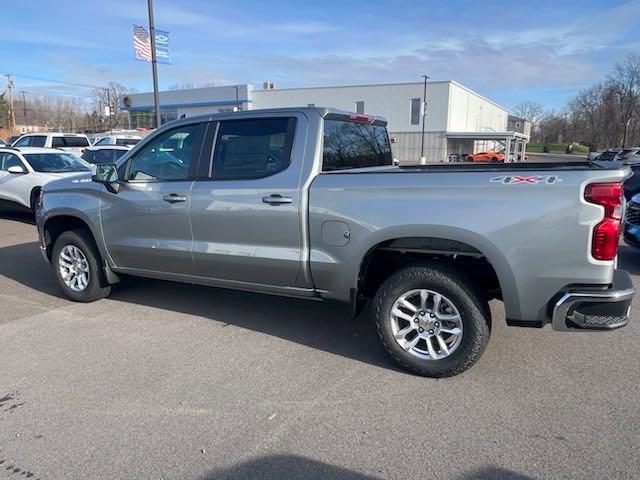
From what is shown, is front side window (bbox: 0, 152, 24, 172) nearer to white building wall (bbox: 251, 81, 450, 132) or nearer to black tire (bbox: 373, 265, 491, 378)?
black tire (bbox: 373, 265, 491, 378)

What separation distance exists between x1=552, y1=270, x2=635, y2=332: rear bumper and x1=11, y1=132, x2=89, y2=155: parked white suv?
58.8ft

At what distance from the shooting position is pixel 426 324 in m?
3.81

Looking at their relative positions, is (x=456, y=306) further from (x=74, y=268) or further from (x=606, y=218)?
(x=74, y=268)

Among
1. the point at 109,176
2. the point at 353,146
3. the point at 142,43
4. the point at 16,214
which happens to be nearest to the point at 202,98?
the point at 142,43

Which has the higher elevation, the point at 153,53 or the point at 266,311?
the point at 153,53

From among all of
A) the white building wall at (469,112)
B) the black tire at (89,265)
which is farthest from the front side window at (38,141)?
the white building wall at (469,112)

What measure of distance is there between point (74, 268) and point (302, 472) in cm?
404

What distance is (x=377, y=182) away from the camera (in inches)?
148

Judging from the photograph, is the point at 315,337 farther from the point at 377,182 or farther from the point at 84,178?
the point at 84,178

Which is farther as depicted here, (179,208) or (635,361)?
(179,208)

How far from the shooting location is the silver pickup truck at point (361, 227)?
10.8ft

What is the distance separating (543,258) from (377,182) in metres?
1.25

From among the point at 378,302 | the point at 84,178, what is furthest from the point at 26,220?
the point at 378,302

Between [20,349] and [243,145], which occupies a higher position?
[243,145]
